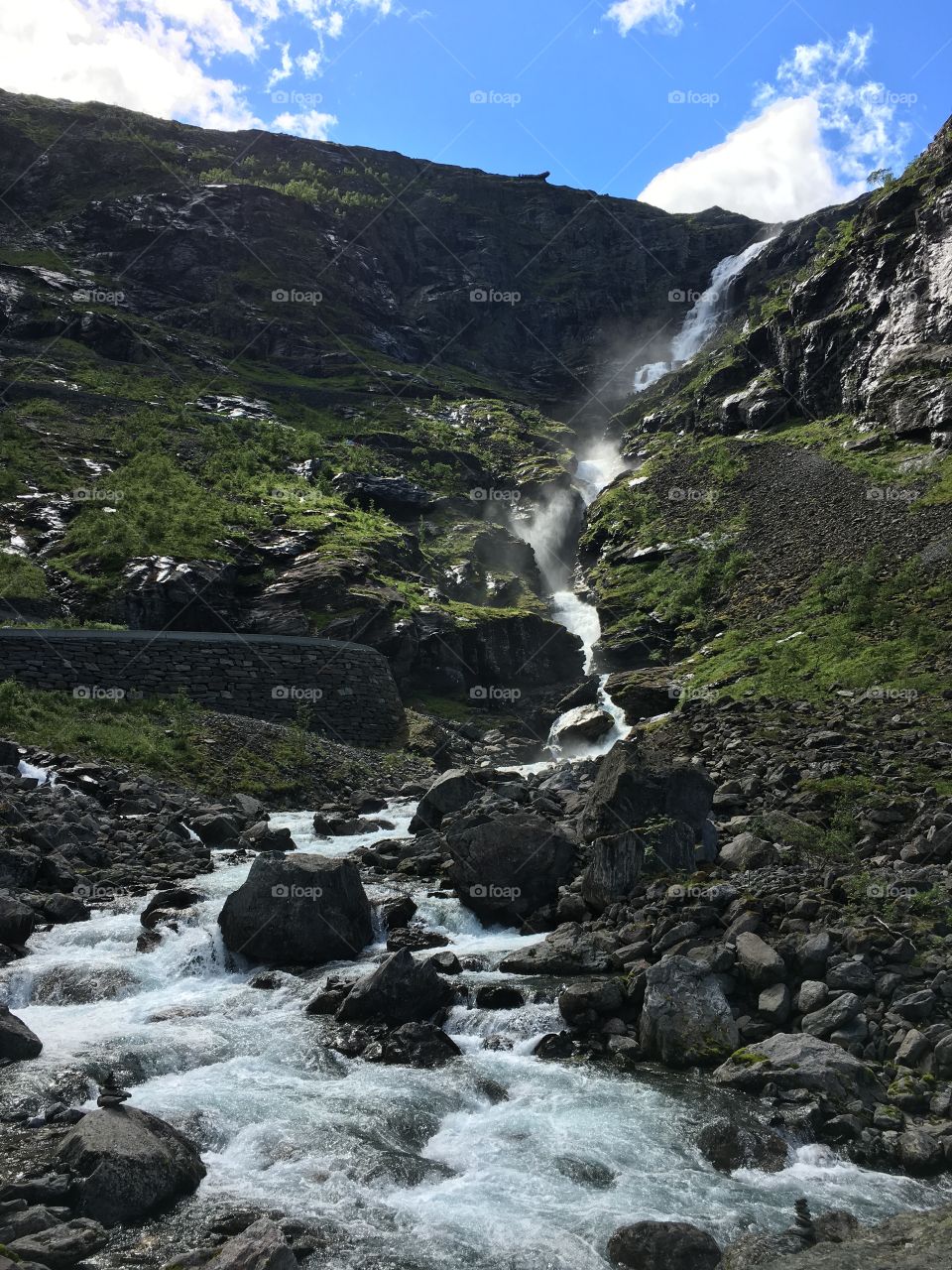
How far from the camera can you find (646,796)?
60.4 ft

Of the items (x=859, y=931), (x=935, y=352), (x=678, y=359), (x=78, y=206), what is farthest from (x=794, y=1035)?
(x=78, y=206)

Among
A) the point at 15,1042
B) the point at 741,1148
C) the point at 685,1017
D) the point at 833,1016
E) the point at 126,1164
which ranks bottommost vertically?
the point at 741,1148

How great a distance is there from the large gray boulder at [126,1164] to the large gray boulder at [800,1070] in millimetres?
6704

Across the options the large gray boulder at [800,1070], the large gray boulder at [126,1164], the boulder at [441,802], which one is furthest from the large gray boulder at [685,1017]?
the boulder at [441,802]

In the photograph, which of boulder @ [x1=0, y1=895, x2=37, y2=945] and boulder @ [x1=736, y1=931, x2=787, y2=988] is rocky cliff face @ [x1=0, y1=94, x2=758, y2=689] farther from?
boulder @ [x1=736, y1=931, x2=787, y2=988]

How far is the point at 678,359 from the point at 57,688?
10862cm

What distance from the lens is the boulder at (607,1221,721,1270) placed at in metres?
7.95

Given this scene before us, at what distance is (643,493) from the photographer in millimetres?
71750

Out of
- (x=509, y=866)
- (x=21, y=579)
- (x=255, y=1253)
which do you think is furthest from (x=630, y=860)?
(x=21, y=579)

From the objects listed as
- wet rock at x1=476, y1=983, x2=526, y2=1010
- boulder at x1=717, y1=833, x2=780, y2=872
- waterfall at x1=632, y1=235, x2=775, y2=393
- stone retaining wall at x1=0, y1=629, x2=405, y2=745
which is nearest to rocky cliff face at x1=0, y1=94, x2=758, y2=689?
stone retaining wall at x1=0, y1=629, x2=405, y2=745

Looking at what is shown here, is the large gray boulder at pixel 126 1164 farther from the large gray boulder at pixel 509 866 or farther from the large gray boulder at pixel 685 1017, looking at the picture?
the large gray boulder at pixel 509 866

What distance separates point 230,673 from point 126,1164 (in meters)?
28.4

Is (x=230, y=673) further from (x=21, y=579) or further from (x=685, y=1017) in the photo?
(x=685, y=1017)

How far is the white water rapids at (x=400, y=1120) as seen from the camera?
28.8 feet
